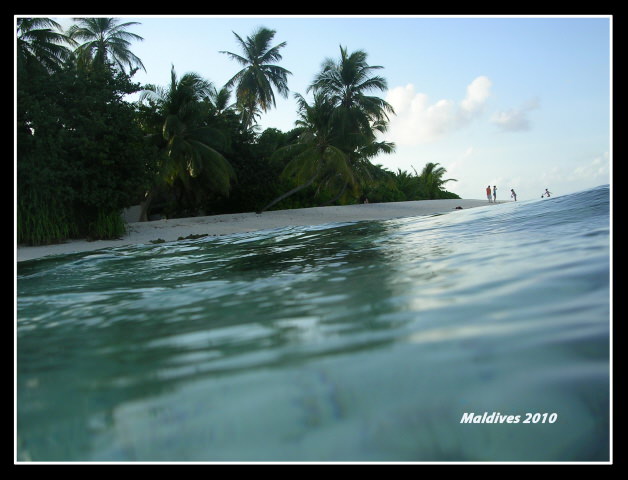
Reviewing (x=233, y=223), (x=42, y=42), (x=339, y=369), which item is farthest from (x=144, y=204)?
(x=339, y=369)

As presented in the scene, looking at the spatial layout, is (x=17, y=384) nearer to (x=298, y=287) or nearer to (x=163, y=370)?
(x=163, y=370)

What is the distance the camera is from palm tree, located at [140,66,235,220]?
62.0 feet

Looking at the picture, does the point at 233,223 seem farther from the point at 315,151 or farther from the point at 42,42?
the point at 42,42

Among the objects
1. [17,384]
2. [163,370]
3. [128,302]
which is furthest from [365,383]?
[128,302]

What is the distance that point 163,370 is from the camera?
2.54m

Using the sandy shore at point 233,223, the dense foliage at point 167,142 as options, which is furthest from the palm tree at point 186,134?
the sandy shore at point 233,223

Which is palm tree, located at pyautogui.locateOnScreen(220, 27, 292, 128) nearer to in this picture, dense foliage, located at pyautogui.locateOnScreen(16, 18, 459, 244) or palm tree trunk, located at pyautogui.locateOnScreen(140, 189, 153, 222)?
dense foliage, located at pyautogui.locateOnScreen(16, 18, 459, 244)

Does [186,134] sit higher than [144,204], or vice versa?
[186,134]

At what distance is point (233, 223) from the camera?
18594 millimetres

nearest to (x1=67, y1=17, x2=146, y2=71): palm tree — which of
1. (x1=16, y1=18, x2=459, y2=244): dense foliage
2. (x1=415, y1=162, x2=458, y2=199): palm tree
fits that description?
(x1=16, y1=18, x2=459, y2=244): dense foliage

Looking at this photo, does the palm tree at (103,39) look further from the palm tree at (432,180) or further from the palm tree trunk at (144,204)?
the palm tree at (432,180)

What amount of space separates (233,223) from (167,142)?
4600mm

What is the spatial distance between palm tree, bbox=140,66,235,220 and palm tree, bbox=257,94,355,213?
3957 millimetres
